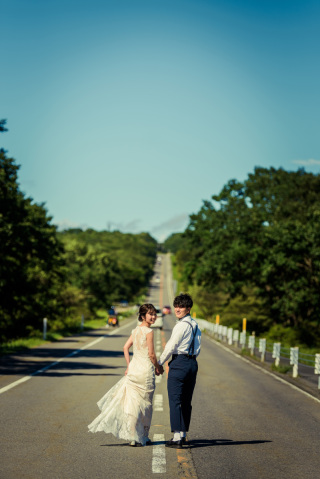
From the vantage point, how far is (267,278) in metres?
44.0

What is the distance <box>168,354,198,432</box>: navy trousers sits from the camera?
23.9ft

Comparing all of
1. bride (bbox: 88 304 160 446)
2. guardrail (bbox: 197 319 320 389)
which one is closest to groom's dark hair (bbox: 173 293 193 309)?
bride (bbox: 88 304 160 446)

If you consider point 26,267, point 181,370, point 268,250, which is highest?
point 268,250

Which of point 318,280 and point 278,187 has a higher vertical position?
point 278,187

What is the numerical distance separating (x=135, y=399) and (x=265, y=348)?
66.2 ft

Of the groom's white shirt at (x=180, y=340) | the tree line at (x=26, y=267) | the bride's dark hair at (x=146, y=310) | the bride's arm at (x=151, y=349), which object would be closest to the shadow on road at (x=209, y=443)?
the bride's arm at (x=151, y=349)

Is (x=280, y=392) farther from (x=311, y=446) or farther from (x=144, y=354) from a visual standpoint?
(x=144, y=354)

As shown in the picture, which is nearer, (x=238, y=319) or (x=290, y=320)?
(x=290, y=320)

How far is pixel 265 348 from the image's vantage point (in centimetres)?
2677

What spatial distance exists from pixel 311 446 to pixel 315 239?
34.6 m

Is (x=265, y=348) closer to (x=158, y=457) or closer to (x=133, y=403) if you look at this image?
(x=133, y=403)

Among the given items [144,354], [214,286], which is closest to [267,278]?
[214,286]

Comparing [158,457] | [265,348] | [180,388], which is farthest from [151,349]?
[265,348]

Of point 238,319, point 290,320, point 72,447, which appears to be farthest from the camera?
point 238,319
